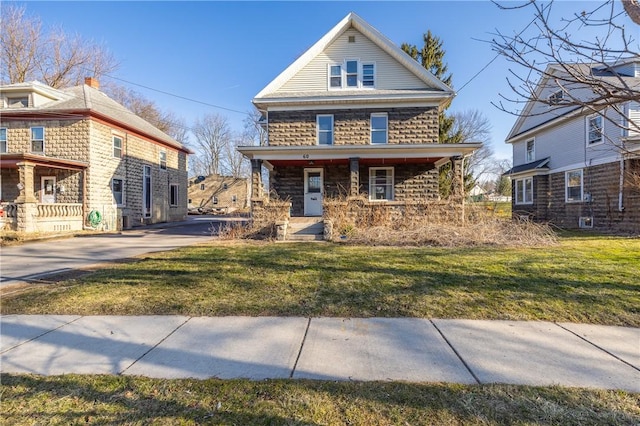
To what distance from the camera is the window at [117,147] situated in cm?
1828

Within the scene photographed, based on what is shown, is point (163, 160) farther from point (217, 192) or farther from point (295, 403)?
point (295, 403)

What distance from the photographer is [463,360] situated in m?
2.97

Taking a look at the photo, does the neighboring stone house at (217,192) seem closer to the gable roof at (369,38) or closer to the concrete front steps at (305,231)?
the gable roof at (369,38)

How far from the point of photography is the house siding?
51.2ft

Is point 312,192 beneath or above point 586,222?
above

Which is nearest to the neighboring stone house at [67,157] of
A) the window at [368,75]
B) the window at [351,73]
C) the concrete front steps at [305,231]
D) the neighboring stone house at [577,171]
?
the concrete front steps at [305,231]

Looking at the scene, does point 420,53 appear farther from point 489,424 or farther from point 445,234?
point 489,424

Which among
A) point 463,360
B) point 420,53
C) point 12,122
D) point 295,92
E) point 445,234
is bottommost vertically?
point 463,360

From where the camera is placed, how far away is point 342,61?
15.8 meters

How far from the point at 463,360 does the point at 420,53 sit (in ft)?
75.8

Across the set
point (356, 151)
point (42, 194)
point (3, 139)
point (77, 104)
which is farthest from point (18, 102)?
point (356, 151)

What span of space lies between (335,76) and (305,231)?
8.68 meters

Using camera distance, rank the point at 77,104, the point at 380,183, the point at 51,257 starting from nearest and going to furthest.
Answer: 1. the point at 51,257
2. the point at 380,183
3. the point at 77,104

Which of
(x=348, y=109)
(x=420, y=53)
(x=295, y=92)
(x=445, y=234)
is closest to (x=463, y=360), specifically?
(x=445, y=234)
